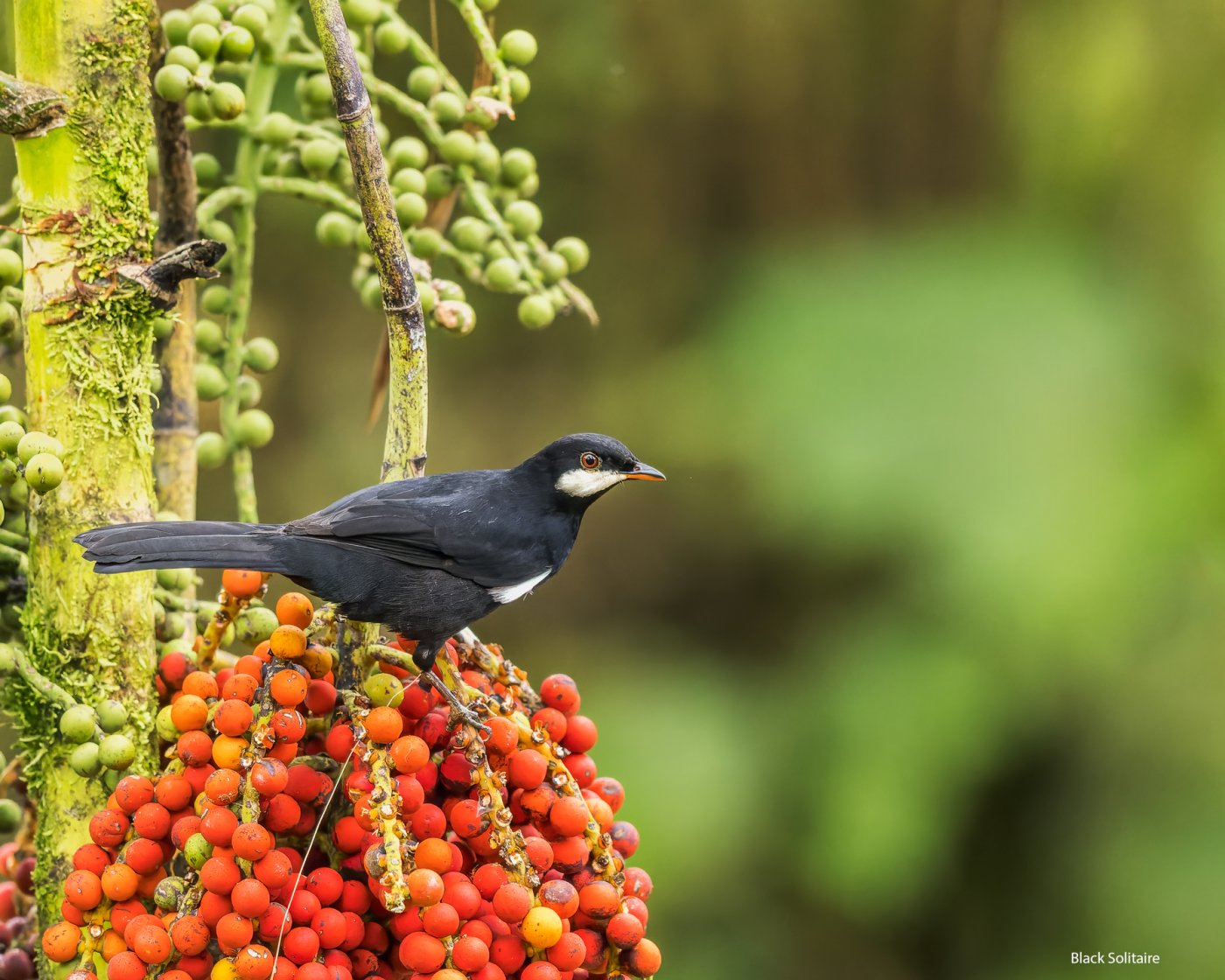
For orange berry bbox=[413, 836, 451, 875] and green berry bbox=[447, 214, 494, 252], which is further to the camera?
green berry bbox=[447, 214, 494, 252]

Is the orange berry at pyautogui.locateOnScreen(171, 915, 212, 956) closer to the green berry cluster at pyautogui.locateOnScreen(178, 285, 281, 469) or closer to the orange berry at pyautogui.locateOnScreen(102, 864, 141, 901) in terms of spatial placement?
the orange berry at pyautogui.locateOnScreen(102, 864, 141, 901)

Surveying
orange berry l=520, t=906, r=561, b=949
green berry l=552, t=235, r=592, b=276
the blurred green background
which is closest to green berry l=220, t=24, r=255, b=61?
green berry l=552, t=235, r=592, b=276

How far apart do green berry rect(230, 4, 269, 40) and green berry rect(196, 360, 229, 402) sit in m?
0.48

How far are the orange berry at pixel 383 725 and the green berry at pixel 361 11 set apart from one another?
97 cm

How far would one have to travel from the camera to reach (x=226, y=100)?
1.63 metres

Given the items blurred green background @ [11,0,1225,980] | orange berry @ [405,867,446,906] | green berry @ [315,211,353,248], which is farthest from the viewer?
blurred green background @ [11,0,1225,980]

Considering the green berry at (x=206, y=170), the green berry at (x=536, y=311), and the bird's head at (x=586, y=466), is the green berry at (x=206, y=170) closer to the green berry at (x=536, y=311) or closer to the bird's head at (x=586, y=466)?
the green berry at (x=536, y=311)

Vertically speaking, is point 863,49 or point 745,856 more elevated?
point 863,49

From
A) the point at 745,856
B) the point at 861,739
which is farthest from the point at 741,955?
the point at 861,739

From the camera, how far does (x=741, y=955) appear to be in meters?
4.18

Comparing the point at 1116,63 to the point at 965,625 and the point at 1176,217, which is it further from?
the point at 965,625

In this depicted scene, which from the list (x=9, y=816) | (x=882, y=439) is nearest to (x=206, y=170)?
(x=9, y=816)

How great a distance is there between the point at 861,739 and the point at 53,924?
2.89 meters

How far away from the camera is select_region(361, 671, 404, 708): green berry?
1.42m
